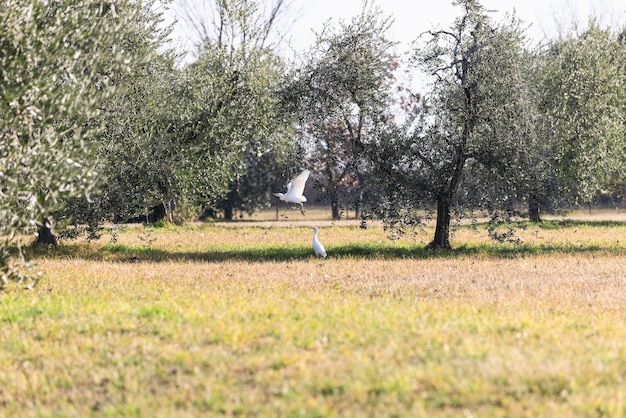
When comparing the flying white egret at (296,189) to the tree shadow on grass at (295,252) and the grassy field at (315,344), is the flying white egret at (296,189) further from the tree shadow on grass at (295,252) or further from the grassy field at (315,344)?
the grassy field at (315,344)

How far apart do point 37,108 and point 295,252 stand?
44.3 ft

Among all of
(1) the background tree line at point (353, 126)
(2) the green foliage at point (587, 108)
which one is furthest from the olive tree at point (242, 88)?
(2) the green foliage at point (587, 108)

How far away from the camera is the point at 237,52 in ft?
95.2

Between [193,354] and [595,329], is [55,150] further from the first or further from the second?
[595,329]

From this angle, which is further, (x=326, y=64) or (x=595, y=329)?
(x=326, y=64)

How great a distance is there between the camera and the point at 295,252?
26125 millimetres

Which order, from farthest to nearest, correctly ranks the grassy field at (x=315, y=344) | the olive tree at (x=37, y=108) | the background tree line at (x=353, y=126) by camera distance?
the background tree line at (x=353, y=126) → the olive tree at (x=37, y=108) → the grassy field at (x=315, y=344)

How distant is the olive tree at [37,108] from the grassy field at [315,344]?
1.90 m

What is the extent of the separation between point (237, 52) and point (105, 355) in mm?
20359

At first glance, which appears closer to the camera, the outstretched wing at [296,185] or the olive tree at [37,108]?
the olive tree at [37,108]

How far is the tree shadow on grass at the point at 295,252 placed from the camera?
24.3 metres

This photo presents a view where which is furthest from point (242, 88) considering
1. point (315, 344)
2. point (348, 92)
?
point (315, 344)

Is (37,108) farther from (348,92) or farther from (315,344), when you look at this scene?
(348,92)

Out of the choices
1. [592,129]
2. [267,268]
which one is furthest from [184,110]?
[592,129]
